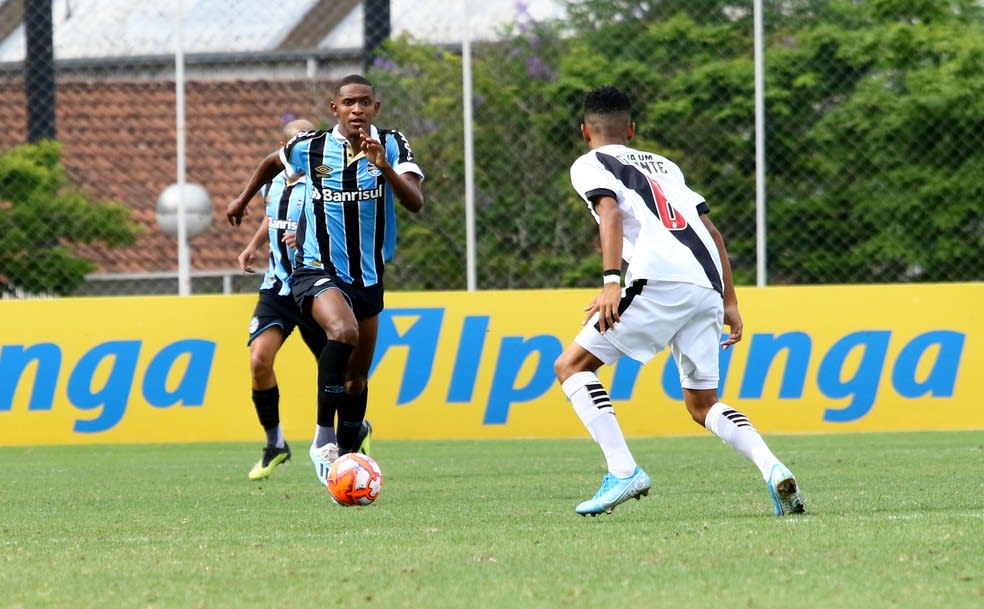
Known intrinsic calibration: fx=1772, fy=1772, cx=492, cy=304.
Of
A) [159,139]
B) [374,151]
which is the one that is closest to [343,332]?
[374,151]

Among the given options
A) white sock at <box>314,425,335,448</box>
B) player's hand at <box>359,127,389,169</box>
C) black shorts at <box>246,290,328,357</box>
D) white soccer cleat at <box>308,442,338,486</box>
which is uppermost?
player's hand at <box>359,127,389,169</box>

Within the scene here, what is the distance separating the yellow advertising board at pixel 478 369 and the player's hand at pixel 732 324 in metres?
6.99

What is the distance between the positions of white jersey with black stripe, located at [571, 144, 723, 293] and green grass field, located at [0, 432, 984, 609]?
99 cm

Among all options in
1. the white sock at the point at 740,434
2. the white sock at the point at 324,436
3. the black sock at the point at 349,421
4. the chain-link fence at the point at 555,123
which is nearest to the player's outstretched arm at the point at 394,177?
the black sock at the point at 349,421

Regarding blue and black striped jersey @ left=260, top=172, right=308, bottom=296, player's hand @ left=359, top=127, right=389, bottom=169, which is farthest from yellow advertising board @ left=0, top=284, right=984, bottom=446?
player's hand @ left=359, top=127, right=389, bottom=169

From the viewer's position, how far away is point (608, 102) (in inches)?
286

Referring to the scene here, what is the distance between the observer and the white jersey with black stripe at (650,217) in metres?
7.11

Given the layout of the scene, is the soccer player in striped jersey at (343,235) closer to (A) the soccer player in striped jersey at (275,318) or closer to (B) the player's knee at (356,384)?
(B) the player's knee at (356,384)

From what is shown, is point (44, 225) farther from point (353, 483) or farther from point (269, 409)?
point (353, 483)

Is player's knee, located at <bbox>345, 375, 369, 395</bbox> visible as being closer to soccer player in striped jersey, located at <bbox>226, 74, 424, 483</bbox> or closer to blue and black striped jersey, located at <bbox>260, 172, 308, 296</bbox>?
soccer player in striped jersey, located at <bbox>226, 74, 424, 483</bbox>

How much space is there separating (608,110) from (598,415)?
125 cm

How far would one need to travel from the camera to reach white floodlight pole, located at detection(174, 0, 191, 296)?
1600 centimetres

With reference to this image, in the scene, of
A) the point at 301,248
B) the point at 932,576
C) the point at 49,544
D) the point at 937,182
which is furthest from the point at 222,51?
the point at 932,576

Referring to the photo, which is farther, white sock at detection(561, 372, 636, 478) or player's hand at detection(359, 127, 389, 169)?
player's hand at detection(359, 127, 389, 169)
